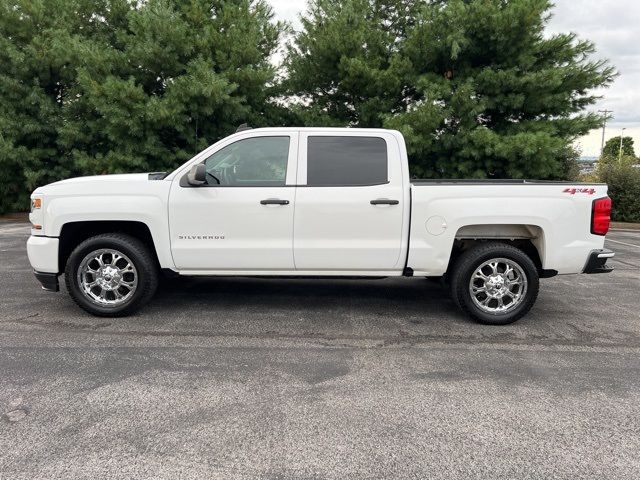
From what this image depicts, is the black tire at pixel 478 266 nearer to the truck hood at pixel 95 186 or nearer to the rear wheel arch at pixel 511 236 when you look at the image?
the rear wheel arch at pixel 511 236

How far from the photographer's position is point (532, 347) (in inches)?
176

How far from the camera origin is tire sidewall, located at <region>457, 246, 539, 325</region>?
16.3 feet

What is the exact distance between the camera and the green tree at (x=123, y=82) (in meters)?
12.5

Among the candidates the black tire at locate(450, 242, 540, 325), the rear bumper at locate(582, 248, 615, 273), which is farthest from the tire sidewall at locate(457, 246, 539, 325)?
the rear bumper at locate(582, 248, 615, 273)

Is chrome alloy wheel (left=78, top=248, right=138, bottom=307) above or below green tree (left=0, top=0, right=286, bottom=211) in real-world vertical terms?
below

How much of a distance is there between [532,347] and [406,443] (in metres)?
2.18

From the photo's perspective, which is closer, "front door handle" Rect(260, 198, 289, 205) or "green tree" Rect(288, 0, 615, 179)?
"front door handle" Rect(260, 198, 289, 205)

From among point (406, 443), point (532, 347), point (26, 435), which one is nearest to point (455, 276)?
point (532, 347)

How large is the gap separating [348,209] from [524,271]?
192cm

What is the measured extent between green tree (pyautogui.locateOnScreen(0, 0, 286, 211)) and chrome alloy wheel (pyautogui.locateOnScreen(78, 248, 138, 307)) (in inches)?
316

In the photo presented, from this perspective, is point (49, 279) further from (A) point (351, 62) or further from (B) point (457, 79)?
(B) point (457, 79)

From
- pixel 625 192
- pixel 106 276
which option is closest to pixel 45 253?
pixel 106 276

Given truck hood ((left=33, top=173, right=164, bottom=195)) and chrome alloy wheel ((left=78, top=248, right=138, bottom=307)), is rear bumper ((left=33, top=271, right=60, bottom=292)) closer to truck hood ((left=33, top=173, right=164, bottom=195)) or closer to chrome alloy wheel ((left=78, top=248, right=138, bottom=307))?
chrome alloy wheel ((left=78, top=248, right=138, bottom=307))

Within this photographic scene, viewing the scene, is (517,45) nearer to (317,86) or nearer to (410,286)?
(317,86)
